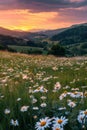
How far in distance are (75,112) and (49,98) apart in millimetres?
1406

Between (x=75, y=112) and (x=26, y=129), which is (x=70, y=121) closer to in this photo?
(x=75, y=112)

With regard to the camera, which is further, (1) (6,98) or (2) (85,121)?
(1) (6,98)

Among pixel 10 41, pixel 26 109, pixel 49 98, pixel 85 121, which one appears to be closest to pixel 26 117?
pixel 26 109

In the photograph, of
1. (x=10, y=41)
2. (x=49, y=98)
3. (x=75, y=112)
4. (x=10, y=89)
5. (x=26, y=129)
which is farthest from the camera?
(x=10, y=41)

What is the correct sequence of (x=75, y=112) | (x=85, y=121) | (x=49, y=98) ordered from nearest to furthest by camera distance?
(x=85, y=121), (x=75, y=112), (x=49, y=98)

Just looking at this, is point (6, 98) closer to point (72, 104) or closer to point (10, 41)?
point (72, 104)

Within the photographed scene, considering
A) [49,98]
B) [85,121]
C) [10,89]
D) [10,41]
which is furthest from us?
[10,41]

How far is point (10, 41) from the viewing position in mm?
170875

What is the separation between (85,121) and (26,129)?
1.14m

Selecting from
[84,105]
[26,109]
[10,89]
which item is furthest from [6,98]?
[84,105]

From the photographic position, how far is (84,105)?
5.74 meters

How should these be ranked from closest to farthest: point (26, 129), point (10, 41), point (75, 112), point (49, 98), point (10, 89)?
point (75, 112), point (26, 129), point (49, 98), point (10, 89), point (10, 41)

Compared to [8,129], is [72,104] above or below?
above

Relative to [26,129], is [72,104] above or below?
above
